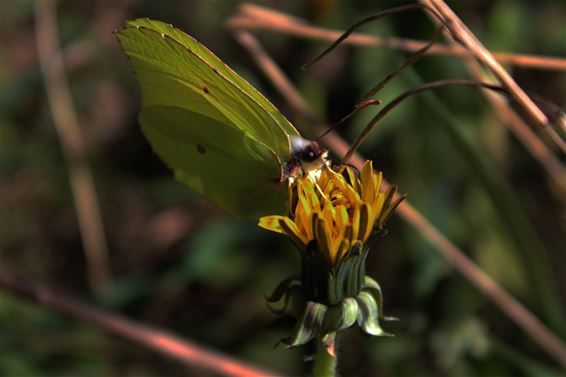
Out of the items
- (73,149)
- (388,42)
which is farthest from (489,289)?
(73,149)

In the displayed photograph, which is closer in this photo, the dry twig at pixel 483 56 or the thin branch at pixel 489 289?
the dry twig at pixel 483 56

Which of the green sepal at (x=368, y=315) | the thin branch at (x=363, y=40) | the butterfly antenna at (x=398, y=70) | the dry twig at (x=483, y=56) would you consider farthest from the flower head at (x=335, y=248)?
the thin branch at (x=363, y=40)

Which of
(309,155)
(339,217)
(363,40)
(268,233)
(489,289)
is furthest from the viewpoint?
(268,233)

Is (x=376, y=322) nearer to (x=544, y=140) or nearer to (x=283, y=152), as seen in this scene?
(x=283, y=152)

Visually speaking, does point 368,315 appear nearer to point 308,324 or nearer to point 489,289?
point 308,324

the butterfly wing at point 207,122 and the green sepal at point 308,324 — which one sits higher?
the butterfly wing at point 207,122

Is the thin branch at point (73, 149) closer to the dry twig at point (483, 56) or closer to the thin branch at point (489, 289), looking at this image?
the thin branch at point (489, 289)

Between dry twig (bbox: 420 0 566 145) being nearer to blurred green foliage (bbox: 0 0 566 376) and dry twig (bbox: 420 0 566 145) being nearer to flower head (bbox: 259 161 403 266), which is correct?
flower head (bbox: 259 161 403 266)
